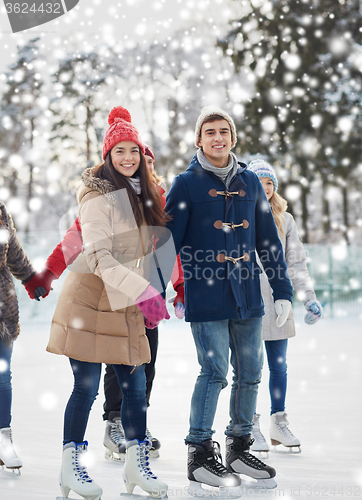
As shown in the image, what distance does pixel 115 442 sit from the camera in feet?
11.6

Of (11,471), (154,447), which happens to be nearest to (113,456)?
(154,447)

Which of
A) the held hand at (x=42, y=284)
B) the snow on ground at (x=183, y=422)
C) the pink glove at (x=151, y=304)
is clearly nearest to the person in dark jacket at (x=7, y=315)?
the snow on ground at (x=183, y=422)

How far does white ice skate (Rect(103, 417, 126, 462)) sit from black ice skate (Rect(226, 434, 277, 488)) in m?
0.67

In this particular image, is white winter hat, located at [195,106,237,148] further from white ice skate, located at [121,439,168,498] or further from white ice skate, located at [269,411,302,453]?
white ice skate, located at [269,411,302,453]

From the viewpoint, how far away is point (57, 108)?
1734cm

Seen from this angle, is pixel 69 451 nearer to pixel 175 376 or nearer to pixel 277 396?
pixel 277 396

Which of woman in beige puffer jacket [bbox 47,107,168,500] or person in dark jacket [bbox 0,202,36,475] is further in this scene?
person in dark jacket [bbox 0,202,36,475]

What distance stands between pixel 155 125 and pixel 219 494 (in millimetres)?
15593

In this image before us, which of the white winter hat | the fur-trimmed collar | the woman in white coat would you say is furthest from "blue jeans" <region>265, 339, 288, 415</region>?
the fur-trimmed collar

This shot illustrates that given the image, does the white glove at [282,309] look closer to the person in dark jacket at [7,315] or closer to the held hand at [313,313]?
the held hand at [313,313]

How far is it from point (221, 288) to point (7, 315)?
48.0 inches

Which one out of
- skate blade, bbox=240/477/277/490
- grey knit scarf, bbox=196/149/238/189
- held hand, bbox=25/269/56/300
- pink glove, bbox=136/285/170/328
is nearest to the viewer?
pink glove, bbox=136/285/170/328

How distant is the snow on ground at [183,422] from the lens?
300 cm

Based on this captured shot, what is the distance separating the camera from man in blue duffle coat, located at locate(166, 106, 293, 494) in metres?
2.93
